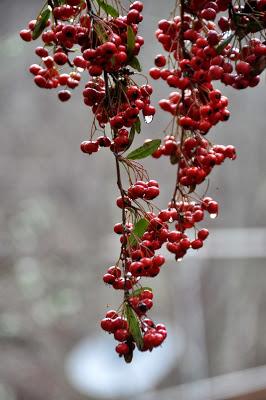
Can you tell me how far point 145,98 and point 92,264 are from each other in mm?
3384

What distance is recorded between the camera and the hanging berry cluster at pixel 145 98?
1.73 ft

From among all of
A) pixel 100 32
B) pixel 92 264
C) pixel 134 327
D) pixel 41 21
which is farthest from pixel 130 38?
pixel 92 264

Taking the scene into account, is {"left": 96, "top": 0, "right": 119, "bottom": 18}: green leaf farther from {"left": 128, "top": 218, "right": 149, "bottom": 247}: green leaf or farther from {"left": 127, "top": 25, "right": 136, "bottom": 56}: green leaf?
{"left": 128, "top": 218, "right": 149, "bottom": 247}: green leaf

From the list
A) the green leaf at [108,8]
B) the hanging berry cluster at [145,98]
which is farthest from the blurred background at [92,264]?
the green leaf at [108,8]

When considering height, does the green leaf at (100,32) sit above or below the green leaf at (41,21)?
below

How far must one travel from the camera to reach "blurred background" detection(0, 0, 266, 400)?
3164 mm

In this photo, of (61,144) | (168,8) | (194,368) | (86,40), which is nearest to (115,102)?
(86,40)

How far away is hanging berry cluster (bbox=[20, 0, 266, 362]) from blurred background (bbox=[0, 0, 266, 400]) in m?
2.24

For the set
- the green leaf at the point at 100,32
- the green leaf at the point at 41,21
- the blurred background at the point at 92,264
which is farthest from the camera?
the blurred background at the point at 92,264

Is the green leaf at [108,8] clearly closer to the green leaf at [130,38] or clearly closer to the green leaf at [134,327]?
the green leaf at [130,38]

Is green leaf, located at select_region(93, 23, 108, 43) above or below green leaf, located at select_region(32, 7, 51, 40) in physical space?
below

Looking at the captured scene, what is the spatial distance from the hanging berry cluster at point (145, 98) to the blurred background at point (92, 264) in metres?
2.24

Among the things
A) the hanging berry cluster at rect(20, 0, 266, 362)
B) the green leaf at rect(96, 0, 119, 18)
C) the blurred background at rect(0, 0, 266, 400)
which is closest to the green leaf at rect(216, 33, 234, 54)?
the hanging berry cluster at rect(20, 0, 266, 362)

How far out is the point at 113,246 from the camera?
12.4 feet
